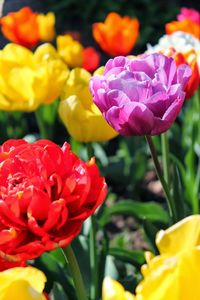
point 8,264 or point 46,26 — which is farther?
point 46,26

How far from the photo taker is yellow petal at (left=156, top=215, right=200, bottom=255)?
56 cm

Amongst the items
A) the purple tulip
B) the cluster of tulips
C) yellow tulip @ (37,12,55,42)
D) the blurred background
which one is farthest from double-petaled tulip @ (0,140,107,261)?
the blurred background

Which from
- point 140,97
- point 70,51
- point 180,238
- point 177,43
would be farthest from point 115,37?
point 180,238

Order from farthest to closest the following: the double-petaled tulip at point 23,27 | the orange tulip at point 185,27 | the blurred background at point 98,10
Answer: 1. the blurred background at point 98,10
2. the double-petaled tulip at point 23,27
3. the orange tulip at point 185,27

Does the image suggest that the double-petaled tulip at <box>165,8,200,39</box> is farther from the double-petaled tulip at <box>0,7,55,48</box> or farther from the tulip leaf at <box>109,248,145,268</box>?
the tulip leaf at <box>109,248,145,268</box>

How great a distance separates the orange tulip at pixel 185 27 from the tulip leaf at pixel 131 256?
2.11 ft

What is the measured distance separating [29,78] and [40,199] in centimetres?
63

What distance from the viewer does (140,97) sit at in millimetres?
890

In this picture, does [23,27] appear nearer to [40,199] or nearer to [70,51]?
[70,51]

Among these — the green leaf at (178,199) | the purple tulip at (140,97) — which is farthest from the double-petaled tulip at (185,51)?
the purple tulip at (140,97)

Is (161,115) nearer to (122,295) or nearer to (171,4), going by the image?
(122,295)

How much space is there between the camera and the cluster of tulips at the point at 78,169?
542 mm

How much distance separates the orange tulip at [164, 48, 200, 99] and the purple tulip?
33 centimetres

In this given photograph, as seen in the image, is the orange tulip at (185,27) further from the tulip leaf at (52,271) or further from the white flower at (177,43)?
the tulip leaf at (52,271)
